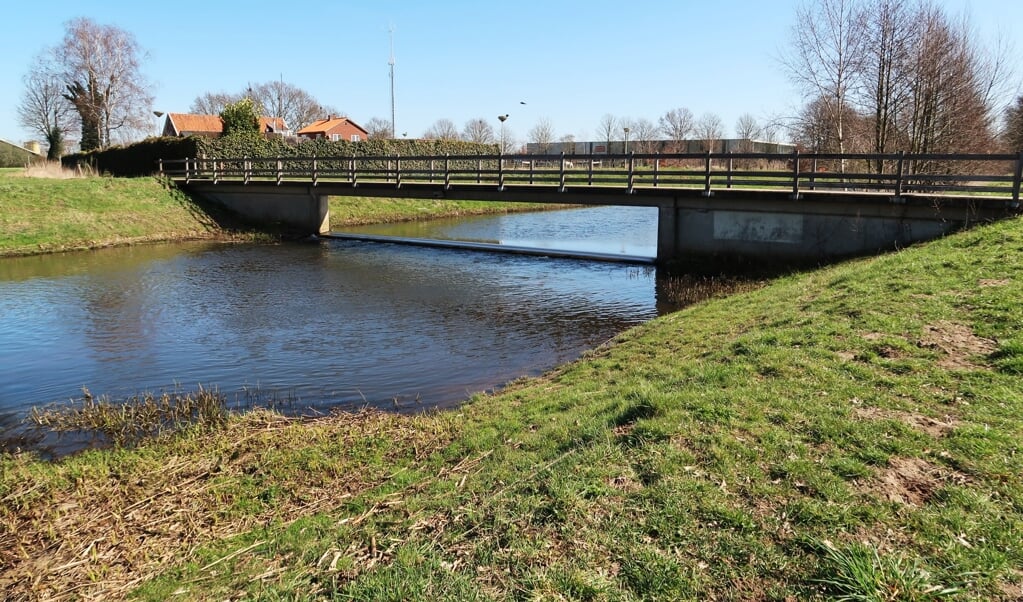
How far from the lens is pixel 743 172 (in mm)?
17766

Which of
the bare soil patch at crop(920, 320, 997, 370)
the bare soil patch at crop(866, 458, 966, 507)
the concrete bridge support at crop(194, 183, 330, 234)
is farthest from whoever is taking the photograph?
the concrete bridge support at crop(194, 183, 330, 234)

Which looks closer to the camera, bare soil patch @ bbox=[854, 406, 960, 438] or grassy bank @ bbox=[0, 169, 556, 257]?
bare soil patch @ bbox=[854, 406, 960, 438]

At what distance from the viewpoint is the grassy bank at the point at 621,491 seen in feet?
11.9

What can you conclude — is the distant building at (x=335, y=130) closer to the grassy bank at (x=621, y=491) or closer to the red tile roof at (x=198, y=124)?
the red tile roof at (x=198, y=124)

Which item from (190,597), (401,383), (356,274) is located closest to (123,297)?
(356,274)

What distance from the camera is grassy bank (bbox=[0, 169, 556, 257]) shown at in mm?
25531

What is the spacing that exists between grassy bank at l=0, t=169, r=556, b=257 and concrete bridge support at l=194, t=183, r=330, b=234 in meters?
0.79

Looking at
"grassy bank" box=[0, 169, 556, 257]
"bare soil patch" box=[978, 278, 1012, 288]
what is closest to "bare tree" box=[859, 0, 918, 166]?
"bare soil patch" box=[978, 278, 1012, 288]

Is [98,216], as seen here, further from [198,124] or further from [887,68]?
[198,124]

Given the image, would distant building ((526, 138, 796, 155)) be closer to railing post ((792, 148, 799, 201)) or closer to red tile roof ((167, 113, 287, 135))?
railing post ((792, 148, 799, 201))

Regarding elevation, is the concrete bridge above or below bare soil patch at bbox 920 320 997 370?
above

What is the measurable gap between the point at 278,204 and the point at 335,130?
64.3 m

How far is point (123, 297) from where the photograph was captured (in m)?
16.6

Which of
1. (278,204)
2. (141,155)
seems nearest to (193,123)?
(141,155)
